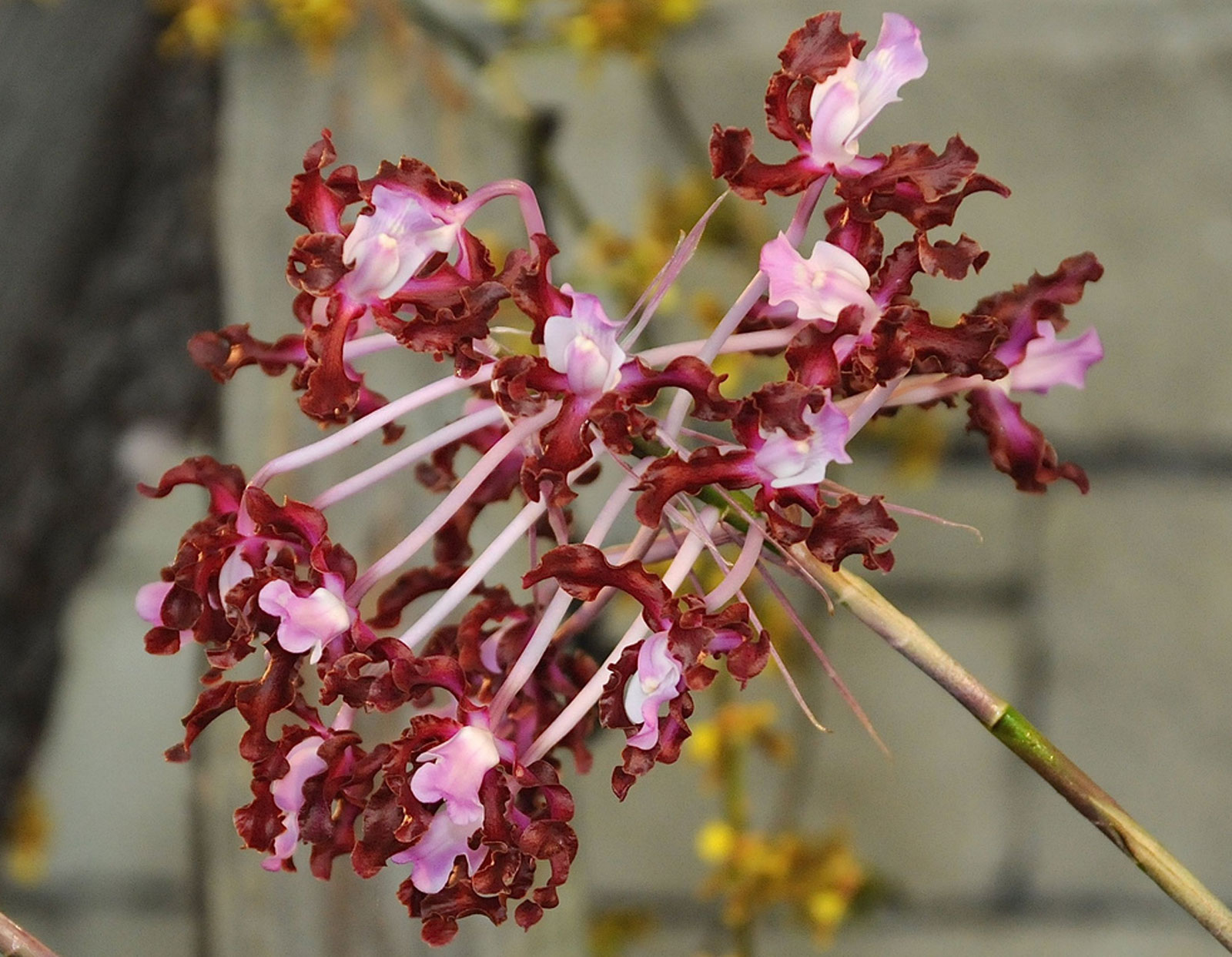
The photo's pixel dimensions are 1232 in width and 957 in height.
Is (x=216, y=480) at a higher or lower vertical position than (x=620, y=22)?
lower

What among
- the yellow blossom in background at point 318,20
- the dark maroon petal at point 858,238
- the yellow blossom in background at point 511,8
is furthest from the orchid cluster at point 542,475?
the yellow blossom in background at point 511,8

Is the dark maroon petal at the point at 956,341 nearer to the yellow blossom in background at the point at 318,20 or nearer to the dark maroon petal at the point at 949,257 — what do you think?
the dark maroon petal at the point at 949,257

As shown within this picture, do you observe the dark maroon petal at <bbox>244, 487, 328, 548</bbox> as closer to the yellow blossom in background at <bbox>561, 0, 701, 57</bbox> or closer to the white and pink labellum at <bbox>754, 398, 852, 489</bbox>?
the white and pink labellum at <bbox>754, 398, 852, 489</bbox>

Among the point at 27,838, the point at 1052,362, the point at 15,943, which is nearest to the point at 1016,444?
the point at 1052,362

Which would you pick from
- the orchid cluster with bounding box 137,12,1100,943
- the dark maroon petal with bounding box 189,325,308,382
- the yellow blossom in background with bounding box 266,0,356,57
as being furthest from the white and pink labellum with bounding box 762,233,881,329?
the yellow blossom in background with bounding box 266,0,356,57

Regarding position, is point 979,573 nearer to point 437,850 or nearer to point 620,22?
point 620,22

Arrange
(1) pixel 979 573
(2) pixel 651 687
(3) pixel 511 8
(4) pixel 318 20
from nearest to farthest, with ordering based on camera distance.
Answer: (2) pixel 651 687
(4) pixel 318 20
(3) pixel 511 8
(1) pixel 979 573
